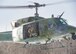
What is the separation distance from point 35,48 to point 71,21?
2.19m

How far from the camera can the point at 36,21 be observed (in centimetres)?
1110

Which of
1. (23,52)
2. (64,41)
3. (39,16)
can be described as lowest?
(23,52)

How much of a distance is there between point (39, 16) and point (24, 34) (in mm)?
702

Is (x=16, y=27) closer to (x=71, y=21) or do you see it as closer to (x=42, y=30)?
(x=42, y=30)

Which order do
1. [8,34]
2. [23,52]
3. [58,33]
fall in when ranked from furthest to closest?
[23,52] → [8,34] → [58,33]

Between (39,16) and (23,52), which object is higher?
(39,16)

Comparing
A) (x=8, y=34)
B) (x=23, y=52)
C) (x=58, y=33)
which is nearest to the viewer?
(x=58, y=33)

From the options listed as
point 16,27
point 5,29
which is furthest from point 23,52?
point 16,27

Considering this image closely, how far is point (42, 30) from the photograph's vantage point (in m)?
11.1

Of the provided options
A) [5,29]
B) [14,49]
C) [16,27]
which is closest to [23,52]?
[14,49]

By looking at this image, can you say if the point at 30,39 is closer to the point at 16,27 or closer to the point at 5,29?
the point at 16,27

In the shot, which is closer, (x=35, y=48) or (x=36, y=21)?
(x=36, y=21)

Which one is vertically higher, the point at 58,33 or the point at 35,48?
the point at 58,33

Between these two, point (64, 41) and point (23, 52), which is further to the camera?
point (23, 52)
